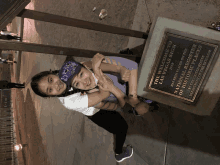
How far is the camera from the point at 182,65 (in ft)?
5.64

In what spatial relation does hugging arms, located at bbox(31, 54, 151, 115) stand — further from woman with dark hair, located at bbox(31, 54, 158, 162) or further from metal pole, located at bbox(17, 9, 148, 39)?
metal pole, located at bbox(17, 9, 148, 39)

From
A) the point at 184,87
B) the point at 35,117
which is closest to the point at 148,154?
the point at 184,87

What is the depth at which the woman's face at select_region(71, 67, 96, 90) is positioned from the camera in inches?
71.7

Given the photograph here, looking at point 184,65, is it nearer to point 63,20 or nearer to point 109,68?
point 109,68

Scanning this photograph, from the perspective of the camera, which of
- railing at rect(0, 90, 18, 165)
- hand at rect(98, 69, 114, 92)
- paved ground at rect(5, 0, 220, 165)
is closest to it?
hand at rect(98, 69, 114, 92)

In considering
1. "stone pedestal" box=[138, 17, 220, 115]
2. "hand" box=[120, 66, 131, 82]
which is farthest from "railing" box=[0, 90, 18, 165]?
"stone pedestal" box=[138, 17, 220, 115]

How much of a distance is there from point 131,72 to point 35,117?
5080 mm

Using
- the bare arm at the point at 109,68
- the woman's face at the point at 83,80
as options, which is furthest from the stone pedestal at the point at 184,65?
the woman's face at the point at 83,80

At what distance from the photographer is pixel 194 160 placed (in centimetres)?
208

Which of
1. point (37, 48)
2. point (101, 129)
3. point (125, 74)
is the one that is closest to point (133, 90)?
point (125, 74)

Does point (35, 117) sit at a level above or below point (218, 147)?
below

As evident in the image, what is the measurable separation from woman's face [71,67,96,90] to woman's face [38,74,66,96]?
10.2 inches

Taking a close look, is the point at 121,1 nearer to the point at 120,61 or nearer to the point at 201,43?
the point at 120,61

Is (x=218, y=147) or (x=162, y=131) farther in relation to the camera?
(x=162, y=131)
